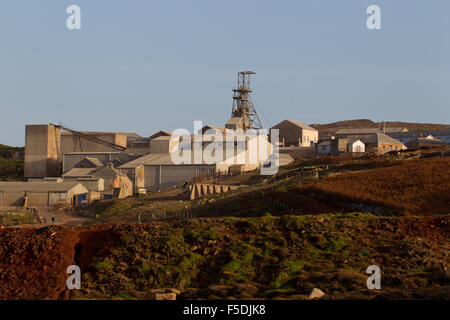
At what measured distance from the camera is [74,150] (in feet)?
280

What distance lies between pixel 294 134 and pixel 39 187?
43.0 metres

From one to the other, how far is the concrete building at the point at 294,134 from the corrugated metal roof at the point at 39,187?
126 feet

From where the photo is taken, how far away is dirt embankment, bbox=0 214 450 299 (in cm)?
2145

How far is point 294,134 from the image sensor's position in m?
94.9

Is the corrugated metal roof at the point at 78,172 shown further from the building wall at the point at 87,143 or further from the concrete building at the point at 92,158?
the building wall at the point at 87,143

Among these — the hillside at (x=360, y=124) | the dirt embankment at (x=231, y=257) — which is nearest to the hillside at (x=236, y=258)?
the dirt embankment at (x=231, y=257)

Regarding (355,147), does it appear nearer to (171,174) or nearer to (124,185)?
(171,174)

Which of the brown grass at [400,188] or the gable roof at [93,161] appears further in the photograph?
the gable roof at [93,161]

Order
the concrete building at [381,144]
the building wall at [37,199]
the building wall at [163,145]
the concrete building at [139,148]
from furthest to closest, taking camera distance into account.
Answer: the concrete building at [139,148] < the concrete building at [381,144] < the building wall at [163,145] < the building wall at [37,199]

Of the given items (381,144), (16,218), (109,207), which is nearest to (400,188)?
(109,207)

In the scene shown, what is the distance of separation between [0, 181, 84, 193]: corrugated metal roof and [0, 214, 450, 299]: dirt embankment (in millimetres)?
35234

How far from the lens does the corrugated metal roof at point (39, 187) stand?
6172 cm

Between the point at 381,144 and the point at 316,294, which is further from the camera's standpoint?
the point at 381,144
